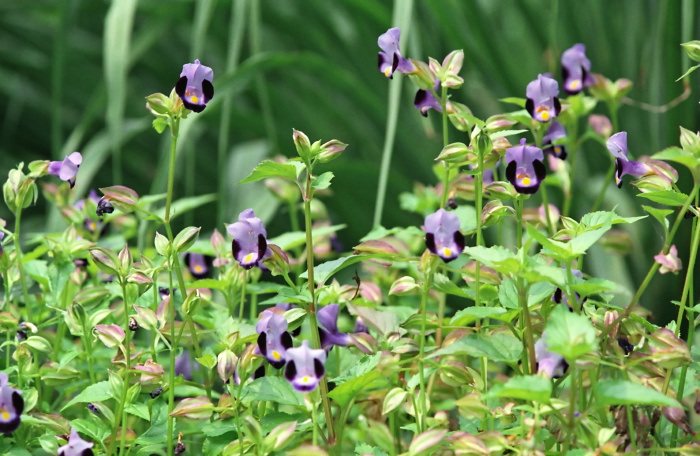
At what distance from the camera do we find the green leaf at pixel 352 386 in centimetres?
66

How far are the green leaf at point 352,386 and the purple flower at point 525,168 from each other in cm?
19

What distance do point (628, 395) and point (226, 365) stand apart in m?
0.30

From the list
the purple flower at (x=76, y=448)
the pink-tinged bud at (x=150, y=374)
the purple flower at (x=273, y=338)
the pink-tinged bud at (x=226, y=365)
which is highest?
the purple flower at (x=273, y=338)

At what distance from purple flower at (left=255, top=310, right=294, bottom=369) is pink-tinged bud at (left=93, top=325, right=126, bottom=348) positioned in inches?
6.0

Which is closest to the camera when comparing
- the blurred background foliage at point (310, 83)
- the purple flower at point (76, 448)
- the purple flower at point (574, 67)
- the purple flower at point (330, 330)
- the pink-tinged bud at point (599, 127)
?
the purple flower at point (76, 448)

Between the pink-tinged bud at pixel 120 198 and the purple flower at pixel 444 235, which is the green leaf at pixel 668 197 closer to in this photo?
the purple flower at pixel 444 235

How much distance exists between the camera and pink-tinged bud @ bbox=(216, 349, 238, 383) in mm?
668

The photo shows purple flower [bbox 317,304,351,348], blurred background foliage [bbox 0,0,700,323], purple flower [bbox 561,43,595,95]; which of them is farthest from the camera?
blurred background foliage [bbox 0,0,700,323]

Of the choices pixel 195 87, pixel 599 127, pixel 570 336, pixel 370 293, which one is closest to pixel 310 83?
pixel 599 127

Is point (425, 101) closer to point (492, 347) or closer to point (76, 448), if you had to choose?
point (492, 347)

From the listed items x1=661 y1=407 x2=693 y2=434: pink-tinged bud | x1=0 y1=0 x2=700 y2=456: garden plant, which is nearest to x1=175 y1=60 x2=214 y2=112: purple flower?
x1=0 y1=0 x2=700 y2=456: garden plant

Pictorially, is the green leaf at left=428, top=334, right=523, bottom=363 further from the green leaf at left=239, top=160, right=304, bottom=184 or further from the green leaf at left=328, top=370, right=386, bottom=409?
the green leaf at left=239, top=160, right=304, bottom=184

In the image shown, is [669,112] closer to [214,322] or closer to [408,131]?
[408,131]

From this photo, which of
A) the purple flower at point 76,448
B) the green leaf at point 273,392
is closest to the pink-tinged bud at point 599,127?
the green leaf at point 273,392
